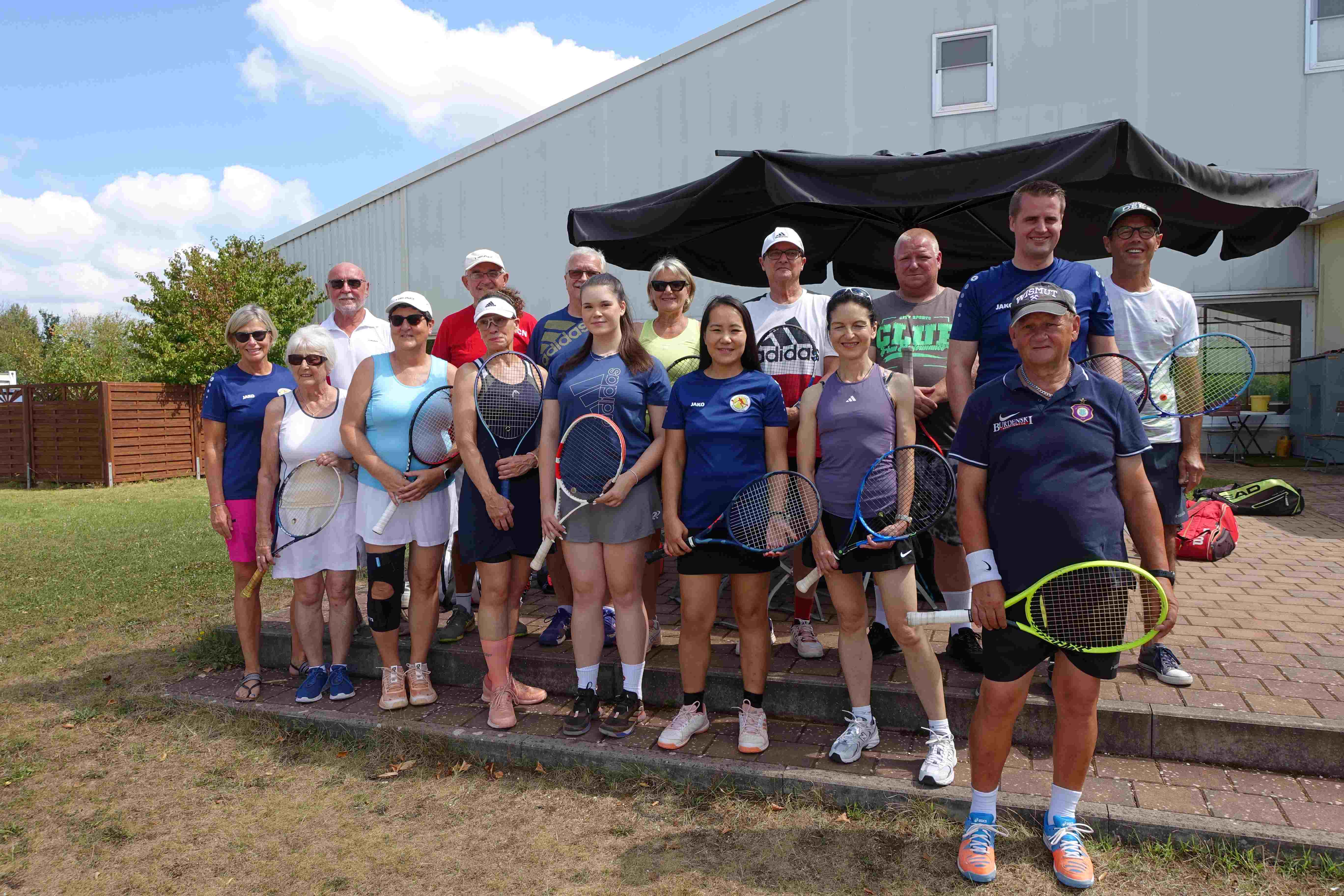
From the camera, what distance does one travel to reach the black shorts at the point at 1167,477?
153 inches

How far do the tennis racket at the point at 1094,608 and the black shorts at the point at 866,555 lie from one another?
0.66 meters

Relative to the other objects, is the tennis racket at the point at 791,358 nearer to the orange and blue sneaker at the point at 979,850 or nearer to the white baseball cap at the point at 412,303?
the white baseball cap at the point at 412,303

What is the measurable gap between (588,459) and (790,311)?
1.38 metres

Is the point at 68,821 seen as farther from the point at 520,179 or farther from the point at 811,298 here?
the point at 520,179

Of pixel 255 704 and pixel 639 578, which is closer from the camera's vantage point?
pixel 639 578

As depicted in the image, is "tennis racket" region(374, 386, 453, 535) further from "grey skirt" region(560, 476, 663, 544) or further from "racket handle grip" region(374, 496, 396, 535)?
"grey skirt" region(560, 476, 663, 544)

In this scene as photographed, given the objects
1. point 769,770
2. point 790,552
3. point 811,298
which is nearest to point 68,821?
point 769,770

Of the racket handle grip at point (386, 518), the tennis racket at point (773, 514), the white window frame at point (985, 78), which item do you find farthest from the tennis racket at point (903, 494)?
the white window frame at point (985, 78)

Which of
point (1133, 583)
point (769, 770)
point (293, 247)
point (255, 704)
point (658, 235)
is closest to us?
point (1133, 583)

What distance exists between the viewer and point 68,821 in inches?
141

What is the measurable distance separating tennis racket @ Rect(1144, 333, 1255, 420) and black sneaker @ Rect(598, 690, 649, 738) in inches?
113

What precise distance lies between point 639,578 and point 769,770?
3.50ft

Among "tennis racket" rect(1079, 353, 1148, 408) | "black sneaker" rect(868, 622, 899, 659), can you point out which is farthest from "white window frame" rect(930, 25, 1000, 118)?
"black sneaker" rect(868, 622, 899, 659)

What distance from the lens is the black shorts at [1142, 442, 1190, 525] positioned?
153 inches
